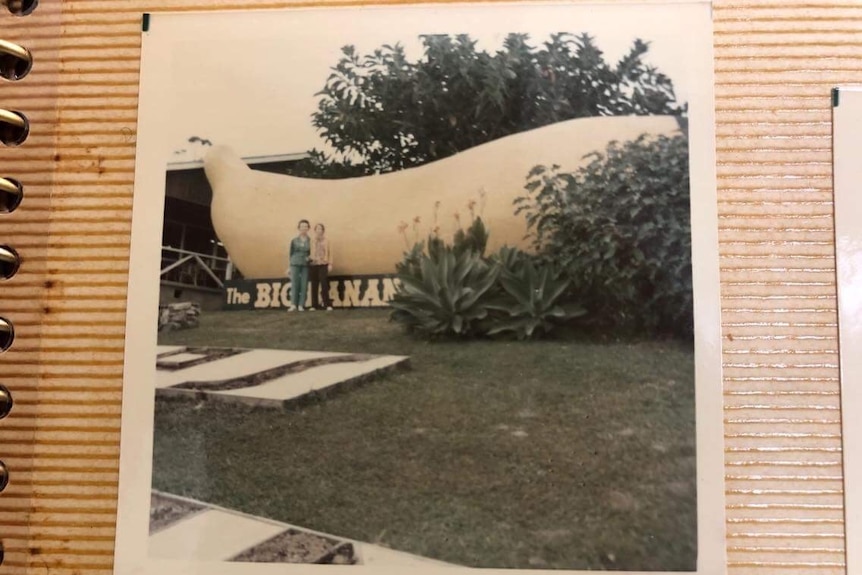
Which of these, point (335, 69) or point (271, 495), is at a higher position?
point (335, 69)

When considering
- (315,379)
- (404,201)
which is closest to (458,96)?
(404,201)

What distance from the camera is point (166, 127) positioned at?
54cm

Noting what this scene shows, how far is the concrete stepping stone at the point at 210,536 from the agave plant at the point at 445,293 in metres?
0.19

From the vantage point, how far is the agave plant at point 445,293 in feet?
1.66

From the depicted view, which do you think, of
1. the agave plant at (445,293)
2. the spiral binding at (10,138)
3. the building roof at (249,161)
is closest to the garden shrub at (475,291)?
the agave plant at (445,293)

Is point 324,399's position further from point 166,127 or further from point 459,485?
point 166,127

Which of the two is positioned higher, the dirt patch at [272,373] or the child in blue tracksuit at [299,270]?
the child in blue tracksuit at [299,270]

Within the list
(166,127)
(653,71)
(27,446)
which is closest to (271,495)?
(27,446)

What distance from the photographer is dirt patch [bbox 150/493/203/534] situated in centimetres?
50

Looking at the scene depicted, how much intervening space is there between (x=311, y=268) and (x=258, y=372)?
0.29 feet

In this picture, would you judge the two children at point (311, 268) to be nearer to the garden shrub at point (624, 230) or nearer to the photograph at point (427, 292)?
the photograph at point (427, 292)

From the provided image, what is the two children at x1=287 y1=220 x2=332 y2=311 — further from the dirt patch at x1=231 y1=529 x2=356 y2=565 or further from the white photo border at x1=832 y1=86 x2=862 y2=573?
the white photo border at x1=832 y1=86 x2=862 y2=573

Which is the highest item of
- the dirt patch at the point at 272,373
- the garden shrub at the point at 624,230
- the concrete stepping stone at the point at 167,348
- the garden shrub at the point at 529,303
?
the garden shrub at the point at 624,230

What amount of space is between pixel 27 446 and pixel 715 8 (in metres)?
0.64
